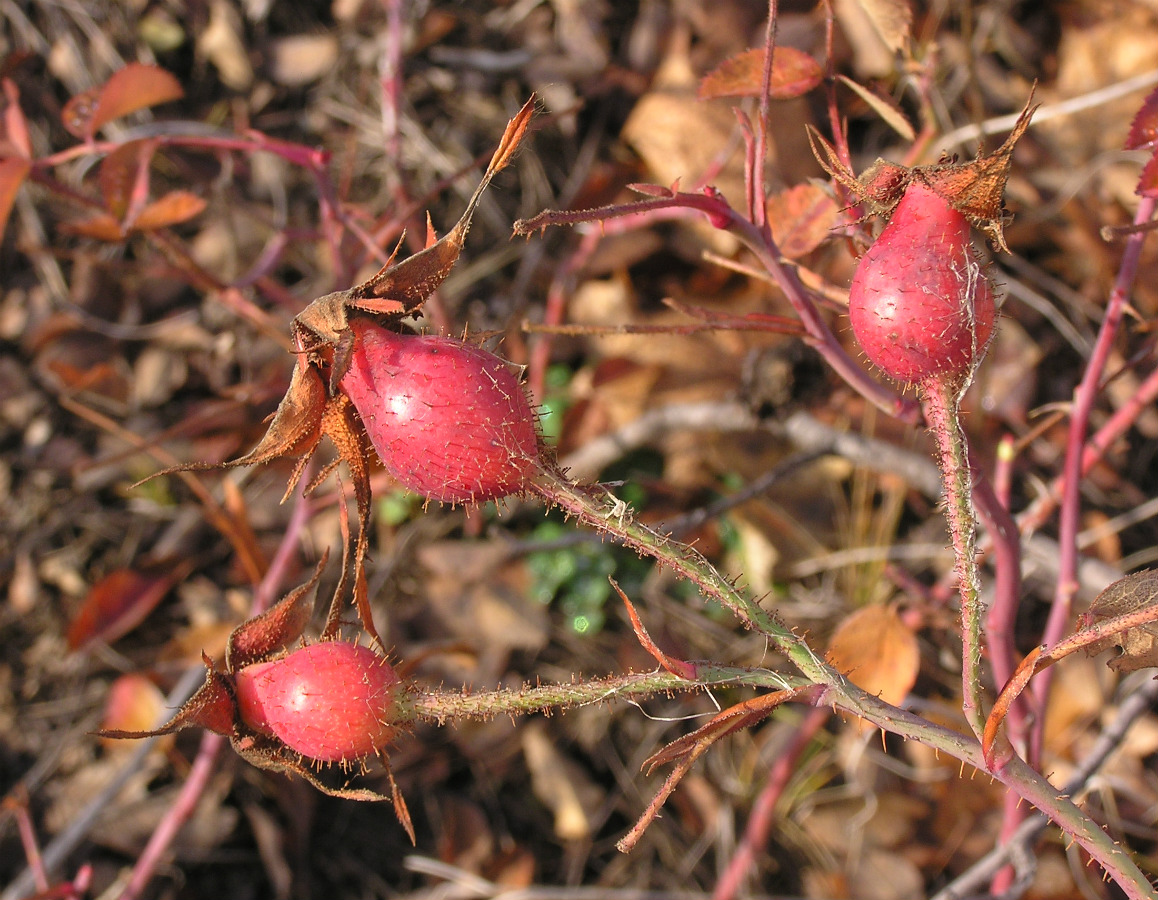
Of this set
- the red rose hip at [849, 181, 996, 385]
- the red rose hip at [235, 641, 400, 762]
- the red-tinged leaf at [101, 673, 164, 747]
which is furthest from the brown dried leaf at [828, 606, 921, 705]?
the red-tinged leaf at [101, 673, 164, 747]

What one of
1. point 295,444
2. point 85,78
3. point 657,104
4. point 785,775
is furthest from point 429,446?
point 85,78

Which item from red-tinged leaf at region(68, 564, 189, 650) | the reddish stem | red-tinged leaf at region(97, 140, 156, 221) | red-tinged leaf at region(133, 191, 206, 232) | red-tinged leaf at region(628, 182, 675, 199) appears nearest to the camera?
red-tinged leaf at region(628, 182, 675, 199)

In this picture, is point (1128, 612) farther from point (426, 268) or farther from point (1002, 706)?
point (426, 268)

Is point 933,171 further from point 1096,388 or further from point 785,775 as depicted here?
point 785,775

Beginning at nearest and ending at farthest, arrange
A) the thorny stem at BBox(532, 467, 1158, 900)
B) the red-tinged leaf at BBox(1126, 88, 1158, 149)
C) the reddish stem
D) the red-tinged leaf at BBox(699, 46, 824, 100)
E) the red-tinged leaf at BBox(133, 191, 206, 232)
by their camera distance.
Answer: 1. the thorny stem at BBox(532, 467, 1158, 900)
2. the red-tinged leaf at BBox(1126, 88, 1158, 149)
3. the red-tinged leaf at BBox(699, 46, 824, 100)
4. the red-tinged leaf at BBox(133, 191, 206, 232)
5. the reddish stem

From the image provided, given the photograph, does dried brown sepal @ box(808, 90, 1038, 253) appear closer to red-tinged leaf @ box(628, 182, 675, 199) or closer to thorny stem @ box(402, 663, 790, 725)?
red-tinged leaf @ box(628, 182, 675, 199)

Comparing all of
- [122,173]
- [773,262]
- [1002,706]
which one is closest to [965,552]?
[1002,706]

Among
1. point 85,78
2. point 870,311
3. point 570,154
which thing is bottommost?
point 570,154

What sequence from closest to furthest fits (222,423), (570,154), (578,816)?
(578,816)
(222,423)
(570,154)
